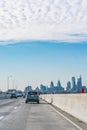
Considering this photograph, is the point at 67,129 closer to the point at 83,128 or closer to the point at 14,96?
the point at 83,128

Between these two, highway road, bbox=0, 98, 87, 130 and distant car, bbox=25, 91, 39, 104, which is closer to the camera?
highway road, bbox=0, 98, 87, 130

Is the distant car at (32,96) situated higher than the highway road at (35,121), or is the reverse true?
the distant car at (32,96)

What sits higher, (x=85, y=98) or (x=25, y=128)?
(x=85, y=98)

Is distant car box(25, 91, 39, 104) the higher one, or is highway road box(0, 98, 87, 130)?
distant car box(25, 91, 39, 104)

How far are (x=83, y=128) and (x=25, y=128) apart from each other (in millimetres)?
2571

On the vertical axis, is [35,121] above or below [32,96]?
below

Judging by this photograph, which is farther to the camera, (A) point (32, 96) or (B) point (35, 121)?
(A) point (32, 96)

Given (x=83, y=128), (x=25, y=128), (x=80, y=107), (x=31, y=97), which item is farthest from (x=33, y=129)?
(x=31, y=97)

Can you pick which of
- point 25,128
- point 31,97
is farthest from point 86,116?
point 31,97

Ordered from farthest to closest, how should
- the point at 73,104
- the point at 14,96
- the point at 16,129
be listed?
the point at 14,96
the point at 73,104
the point at 16,129

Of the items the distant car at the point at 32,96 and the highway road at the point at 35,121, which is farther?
the distant car at the point at 32,96

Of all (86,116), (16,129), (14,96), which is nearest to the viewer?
(16,129)

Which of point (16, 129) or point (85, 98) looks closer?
point (16, 129)

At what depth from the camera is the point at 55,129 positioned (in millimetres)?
18734
